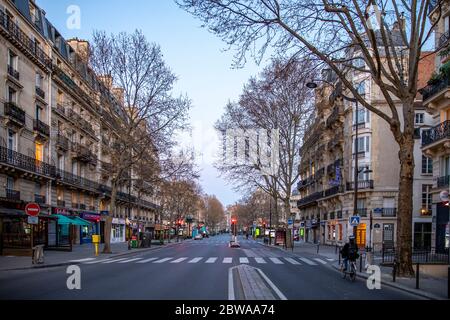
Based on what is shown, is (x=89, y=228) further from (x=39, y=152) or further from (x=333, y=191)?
(x=333, y=191)

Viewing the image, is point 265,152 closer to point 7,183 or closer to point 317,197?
point 317,197

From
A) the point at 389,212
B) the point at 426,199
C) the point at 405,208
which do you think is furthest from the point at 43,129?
the point at 426,199

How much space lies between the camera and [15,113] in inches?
1309

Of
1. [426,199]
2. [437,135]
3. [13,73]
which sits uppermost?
[13,73]

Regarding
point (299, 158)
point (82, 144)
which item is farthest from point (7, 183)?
point (299, 158)

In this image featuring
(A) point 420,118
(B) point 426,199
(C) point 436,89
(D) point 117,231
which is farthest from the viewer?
(D) point 117,231

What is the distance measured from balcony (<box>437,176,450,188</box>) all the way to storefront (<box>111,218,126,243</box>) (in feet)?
140

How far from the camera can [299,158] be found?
5450 cm

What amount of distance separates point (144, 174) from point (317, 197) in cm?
2802

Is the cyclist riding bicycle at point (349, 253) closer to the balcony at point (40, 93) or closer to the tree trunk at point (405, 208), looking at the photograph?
the tree trunk at point (405, 208)

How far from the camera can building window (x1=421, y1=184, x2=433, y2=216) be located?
143 ft

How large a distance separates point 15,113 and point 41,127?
5.10 m

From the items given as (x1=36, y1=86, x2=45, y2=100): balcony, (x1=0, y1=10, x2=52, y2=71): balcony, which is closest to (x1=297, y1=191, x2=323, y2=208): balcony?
(x1=36, y1=86, x2=45, y2=100): balcony

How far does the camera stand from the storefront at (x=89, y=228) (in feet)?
Result: 166
